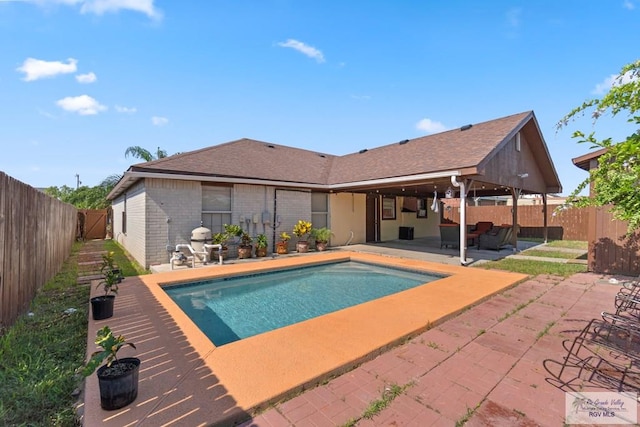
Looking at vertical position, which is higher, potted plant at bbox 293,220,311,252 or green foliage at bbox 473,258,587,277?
potted plant at bbox 293,220,311,252

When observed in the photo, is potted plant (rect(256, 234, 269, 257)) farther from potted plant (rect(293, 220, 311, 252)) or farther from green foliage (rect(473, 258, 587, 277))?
green foliage (rect(473, 258, 587, 277))

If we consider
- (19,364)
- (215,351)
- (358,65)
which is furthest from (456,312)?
(358,65)

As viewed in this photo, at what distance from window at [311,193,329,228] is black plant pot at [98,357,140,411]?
10577 mm

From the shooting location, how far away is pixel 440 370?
2912 millimetres

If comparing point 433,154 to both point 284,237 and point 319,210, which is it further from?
point 284,237

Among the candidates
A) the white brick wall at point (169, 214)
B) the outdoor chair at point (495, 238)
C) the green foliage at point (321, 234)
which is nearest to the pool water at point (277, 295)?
the white brick wall at point (169, 214)

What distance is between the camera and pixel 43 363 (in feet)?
10.1

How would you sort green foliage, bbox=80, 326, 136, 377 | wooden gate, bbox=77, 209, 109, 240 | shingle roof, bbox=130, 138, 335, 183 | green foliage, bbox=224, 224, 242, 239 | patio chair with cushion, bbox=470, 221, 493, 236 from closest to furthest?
green foliage, bbox=80, 326, 136, 377 < shingle roof, bbox=130, 138, 335, 183 < green foliage, bbox=224, 224, 242, 239 < patio chair with cushion, bbox=470, 221, 493, 236 < wooden gate, bbox=77, 209, 109, 240

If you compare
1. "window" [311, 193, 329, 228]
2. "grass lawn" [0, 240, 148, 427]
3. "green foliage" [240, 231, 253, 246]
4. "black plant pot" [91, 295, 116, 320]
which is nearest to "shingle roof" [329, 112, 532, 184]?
"window" [311, 193, 329, 228]

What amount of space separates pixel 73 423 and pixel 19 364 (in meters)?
1.46

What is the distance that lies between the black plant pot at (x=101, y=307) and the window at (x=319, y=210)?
9.04 m

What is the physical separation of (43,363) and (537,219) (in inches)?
871

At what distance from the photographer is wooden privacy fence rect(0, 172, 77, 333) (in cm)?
379

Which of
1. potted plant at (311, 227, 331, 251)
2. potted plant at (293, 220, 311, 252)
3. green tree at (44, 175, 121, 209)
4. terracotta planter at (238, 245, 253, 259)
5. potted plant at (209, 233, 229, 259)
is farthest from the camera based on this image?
green tree at (44, 175, 121, 209)
